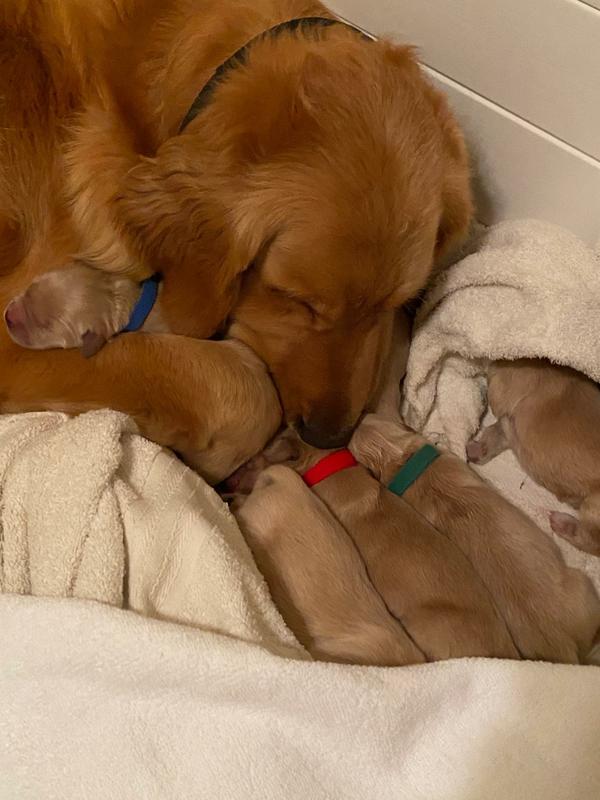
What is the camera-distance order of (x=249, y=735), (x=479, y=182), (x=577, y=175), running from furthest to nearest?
(x=479, y=182) → (x=577, y=175) → (x=249, y=735)

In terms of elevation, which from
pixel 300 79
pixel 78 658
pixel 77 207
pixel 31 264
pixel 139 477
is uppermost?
pixel 300 79

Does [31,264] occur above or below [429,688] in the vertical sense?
above

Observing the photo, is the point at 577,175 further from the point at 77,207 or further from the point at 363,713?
the point at 363,713

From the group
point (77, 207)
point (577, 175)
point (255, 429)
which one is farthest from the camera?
point (577, 175)

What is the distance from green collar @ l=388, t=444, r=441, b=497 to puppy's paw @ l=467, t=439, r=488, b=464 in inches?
5.1

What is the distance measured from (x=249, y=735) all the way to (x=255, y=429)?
546mm

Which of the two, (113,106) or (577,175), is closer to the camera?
(113,106)

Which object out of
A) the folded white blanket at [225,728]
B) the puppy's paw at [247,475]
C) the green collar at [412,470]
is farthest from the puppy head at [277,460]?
the folded white blanket at [225,728]

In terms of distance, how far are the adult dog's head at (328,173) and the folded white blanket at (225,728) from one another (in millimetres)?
560

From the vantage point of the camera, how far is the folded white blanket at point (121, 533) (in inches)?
50.6

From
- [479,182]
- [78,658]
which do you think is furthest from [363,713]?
[479,182]

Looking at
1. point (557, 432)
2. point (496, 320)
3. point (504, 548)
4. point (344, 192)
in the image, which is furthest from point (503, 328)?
point (344, 192)

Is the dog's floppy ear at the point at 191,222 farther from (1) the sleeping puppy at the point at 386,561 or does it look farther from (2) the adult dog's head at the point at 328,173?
(1) the sleeping puppy at the point at 386,561

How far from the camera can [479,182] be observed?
1.83m
